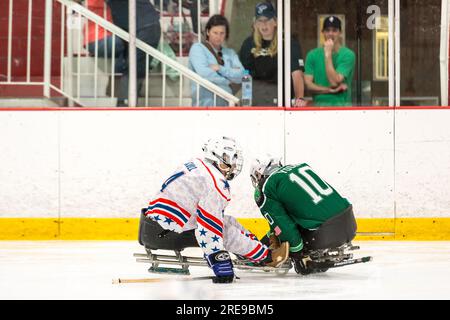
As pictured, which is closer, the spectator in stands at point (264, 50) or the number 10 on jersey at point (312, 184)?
the number 10 on jersey at point (312, 184)

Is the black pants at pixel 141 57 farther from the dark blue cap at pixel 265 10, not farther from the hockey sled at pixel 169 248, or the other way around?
the hockey sled at pixel 169 248

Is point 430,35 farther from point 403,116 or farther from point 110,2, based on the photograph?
point 110,2

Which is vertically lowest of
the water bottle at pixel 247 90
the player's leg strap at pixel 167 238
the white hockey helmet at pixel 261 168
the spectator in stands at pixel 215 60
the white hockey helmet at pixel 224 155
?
the player's leg strap at pixel 167 238

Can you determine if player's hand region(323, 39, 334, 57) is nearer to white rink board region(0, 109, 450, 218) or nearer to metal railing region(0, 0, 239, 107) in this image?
white rink board region(0, 109, 450, 218)

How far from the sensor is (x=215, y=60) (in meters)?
8.92

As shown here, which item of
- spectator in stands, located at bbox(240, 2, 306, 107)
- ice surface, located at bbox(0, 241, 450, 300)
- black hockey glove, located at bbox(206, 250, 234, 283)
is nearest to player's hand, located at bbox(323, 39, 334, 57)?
spectator in stands, located at bbox(240, 2, 306, 107)

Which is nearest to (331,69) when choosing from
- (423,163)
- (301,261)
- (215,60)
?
(215,60)

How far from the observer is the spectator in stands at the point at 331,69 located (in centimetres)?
885

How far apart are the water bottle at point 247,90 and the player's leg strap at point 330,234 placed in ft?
8.22

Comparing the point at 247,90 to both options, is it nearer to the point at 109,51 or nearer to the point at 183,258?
the point at 109,51

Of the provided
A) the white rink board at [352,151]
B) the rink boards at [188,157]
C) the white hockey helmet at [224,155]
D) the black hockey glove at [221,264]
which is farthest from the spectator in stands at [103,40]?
the black hockey glove at [221,264]

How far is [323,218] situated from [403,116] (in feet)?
8.23

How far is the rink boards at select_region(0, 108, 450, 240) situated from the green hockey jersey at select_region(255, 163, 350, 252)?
→ 6.93 ft

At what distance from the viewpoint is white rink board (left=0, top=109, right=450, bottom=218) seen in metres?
8.59
